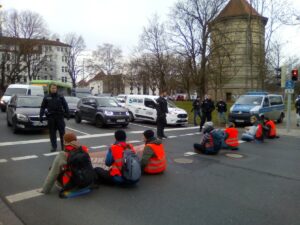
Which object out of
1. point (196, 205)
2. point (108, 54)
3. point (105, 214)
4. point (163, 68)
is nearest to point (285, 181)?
point (196, 205)

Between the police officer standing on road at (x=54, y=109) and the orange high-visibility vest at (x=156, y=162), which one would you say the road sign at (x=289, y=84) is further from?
the police officer standing on road at (x=54, y=109)

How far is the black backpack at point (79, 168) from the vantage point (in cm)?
505

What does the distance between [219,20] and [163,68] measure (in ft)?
50.0

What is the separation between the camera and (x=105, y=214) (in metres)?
4.47

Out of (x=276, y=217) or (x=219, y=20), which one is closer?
(x=276, y=217)

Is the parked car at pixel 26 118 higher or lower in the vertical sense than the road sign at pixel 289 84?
lower

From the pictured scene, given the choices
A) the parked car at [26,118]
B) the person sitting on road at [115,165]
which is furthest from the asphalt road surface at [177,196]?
the parked car at [26,118]

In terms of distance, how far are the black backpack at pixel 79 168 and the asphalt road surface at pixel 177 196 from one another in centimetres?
31

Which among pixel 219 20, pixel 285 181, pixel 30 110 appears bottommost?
pixel 285 181

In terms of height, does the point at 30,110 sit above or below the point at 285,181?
above

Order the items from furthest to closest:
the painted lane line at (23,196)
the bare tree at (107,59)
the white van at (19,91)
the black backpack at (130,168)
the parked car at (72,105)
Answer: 1. the bare tree at (107,59)
2. the white van at (19,91)
3. the parked car at (72,105)
4. the black backpack at (130,168)
5. the painted lane line at (23,196)

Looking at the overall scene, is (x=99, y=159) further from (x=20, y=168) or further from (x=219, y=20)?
(x=219, y=20)

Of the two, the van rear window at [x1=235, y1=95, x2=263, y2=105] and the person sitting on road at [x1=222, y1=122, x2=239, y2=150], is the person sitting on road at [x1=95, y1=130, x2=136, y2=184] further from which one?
the van rear window at [x1=235, y1=95, x2=263, y2=105]

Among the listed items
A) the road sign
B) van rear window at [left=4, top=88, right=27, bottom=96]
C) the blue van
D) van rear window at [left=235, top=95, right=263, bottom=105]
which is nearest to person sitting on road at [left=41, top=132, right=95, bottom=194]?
the road sign
